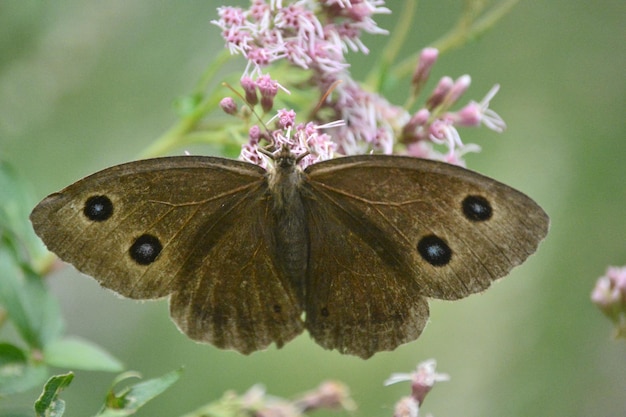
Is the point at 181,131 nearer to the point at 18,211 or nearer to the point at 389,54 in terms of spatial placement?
the point at 18,211

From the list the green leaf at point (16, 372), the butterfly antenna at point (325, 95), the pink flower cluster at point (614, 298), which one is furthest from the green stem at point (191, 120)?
the pink flower cluster at point (614, 298)

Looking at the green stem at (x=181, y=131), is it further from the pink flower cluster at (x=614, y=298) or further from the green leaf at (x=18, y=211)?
the pink flower cluster at (x=614, y=298)

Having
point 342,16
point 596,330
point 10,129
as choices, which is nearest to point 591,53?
point 596,330

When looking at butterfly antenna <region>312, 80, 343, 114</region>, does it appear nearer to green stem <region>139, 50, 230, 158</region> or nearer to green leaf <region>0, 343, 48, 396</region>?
green stem <region>139, 50, 230, 158</region>

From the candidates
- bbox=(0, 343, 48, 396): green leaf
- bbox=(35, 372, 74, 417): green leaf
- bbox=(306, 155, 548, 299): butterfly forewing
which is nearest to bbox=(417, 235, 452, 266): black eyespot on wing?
bbox=(306, 155, 548, 299): butterfly forewing

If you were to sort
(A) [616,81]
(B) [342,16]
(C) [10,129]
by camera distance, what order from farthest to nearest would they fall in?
(A) [616,81]
(C) [10,129]
(B) [342,16]

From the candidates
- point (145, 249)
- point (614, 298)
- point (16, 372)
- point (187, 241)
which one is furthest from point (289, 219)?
point (614, 298)

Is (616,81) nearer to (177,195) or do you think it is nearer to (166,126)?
(166,126)
